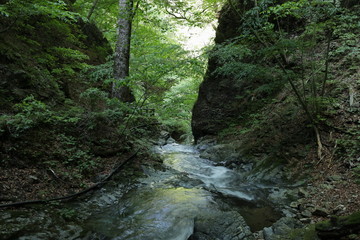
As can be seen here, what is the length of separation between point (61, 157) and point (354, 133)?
7.23m

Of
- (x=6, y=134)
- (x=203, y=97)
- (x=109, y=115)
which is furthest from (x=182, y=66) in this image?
(x=203, y=97)

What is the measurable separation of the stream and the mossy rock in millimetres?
1059

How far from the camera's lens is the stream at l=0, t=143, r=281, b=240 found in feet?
11.1

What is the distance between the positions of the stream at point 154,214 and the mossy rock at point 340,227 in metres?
1.06

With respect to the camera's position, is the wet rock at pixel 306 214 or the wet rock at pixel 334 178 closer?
the wet rock at pixel 306 214

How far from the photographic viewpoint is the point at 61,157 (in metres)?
5.11

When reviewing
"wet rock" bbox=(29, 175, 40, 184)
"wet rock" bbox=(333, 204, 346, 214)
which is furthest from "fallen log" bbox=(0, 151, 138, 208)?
"wet rock" bbox=(333, 204, 346, 214)

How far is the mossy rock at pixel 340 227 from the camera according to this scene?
2.66 metres

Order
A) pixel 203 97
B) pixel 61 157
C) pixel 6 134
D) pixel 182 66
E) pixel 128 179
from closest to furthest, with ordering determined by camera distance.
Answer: pixel 6 134 → pixel 61 157 → pixel 128 179 → pixel 182 66 → pixel 203 97

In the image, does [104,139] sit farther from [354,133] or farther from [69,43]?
[354,133]

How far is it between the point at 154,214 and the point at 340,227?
305 cm

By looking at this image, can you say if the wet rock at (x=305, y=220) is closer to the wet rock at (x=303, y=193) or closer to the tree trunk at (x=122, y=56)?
the wet rock at (x=303, y=193)

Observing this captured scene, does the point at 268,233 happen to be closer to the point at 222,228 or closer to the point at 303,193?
the point at 222,228

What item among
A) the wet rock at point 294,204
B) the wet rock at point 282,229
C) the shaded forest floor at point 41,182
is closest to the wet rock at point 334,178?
the wet rock at point 294,204
